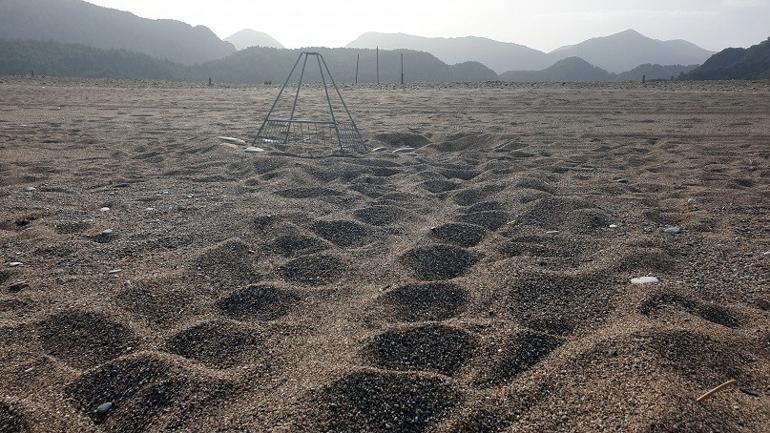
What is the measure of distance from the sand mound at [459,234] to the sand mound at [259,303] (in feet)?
3.70

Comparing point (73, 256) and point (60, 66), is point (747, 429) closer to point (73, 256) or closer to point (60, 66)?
point (73, 256)

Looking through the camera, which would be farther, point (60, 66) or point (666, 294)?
point (60, 66)

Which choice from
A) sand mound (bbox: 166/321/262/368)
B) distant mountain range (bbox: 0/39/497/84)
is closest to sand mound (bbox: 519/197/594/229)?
sand mound (bbox: 166/321/262/368)

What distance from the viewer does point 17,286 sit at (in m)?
2.48

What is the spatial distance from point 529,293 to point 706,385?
0.84 m

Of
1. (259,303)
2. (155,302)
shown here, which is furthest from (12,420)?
(259,303)

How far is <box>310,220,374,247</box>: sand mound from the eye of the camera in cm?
320

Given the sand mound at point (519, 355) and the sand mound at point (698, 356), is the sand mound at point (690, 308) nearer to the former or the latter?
the sand mound at point (698, 356)

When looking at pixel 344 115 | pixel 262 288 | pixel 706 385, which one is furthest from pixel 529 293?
pixel 344 115

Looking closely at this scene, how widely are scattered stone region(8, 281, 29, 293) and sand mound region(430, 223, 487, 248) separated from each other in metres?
2.20

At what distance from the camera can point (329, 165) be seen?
5.25 m

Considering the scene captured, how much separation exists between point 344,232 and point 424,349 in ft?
4.79

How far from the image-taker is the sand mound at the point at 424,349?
1902mm

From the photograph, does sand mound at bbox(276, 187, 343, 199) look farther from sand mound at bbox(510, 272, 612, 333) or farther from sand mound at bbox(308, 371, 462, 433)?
sand mound at bbox(308, 371, 462, 433)
